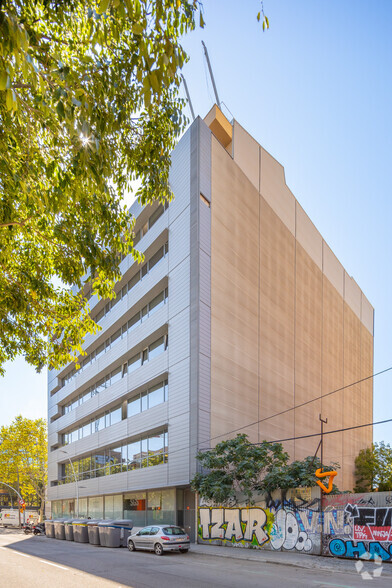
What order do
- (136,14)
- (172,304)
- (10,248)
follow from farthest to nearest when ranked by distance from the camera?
(172,304), (10,248), (136,14)

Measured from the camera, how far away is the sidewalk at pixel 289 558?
16372mm

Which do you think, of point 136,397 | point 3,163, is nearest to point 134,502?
point 136,397

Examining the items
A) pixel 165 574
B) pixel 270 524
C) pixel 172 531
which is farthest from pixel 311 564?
pixel 172 531

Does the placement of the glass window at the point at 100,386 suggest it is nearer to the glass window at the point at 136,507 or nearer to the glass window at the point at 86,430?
the glass window at the point at 86,430

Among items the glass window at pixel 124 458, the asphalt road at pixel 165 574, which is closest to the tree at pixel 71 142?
the asphalt road at pixel 165 574

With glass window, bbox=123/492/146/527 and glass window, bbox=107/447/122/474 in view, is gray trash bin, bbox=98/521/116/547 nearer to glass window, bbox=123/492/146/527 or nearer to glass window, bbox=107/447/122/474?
glass window, bbox=123/492/146/527

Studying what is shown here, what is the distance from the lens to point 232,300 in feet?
104

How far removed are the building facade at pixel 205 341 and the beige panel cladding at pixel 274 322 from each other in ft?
0.44

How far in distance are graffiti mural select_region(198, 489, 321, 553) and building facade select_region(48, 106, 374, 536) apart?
2.75 m

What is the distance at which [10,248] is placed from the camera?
10.4 m

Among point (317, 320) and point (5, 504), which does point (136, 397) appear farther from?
point (5, 504)

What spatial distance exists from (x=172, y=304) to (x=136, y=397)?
8.84 m

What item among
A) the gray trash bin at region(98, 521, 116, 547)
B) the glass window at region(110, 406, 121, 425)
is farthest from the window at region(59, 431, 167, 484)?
the gray trash bin at region(98, 521, 116, 547)

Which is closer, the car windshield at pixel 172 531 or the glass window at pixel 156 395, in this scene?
the car windshield at pixel 172 531
